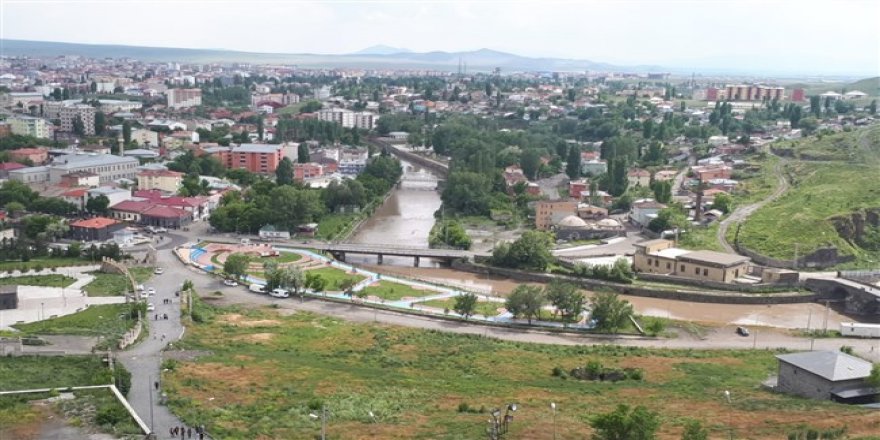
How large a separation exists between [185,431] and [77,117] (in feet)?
187

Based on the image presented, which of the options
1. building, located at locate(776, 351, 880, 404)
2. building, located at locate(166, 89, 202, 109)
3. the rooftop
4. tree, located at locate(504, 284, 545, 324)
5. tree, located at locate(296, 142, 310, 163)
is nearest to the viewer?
building, located at locate(776, 351, 880, 404)

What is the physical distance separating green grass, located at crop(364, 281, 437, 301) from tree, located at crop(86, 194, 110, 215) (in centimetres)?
1492

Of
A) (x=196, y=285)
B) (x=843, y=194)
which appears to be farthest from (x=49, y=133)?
(x=843, y=194)

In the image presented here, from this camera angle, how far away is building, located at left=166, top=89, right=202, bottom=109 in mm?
90188

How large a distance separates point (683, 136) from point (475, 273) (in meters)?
38.1

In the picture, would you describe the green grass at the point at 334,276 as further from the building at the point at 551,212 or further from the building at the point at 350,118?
the building at the point at 350,118

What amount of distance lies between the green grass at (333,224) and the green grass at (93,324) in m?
13.7

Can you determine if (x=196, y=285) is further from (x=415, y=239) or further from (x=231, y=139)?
(x=231, y=139)

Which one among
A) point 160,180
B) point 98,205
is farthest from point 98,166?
point 98,205

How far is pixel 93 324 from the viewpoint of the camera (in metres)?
20.7

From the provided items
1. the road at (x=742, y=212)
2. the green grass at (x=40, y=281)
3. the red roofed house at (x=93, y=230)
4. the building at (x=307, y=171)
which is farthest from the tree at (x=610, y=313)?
the building at (x=307, y=171)

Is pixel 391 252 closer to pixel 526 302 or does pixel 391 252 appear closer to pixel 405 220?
pixel 405 220

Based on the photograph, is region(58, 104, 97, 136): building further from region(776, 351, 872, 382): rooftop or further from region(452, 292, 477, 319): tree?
region(776, 351, 872, 382): rooftop

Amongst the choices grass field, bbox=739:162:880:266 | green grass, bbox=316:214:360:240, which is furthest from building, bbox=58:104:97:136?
grass field, bbox=739:162:880:266
